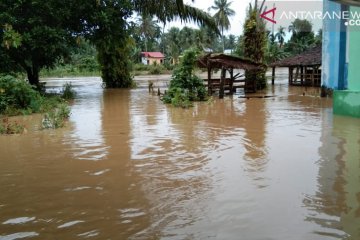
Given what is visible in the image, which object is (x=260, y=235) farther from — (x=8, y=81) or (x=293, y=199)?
(x=8, y=81)

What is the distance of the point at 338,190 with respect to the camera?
5.85 meters

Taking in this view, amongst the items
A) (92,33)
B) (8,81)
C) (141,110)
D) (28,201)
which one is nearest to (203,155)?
(28,201)

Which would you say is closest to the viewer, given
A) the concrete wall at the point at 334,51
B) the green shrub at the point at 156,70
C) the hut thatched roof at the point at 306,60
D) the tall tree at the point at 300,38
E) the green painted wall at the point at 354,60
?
the green painted wall at the point at 354,60

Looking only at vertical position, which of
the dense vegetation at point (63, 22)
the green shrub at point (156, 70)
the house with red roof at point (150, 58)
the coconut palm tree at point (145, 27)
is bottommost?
the green shrub at point (156, 70)

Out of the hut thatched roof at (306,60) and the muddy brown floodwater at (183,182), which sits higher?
the hut thatched roof at (306,60)

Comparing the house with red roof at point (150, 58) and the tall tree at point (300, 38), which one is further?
the house with red roof at point (150, 58)

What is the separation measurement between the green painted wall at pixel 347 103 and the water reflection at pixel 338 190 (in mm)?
3255

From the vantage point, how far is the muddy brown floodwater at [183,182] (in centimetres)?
462

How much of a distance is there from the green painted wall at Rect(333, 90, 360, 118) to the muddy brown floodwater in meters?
1.29

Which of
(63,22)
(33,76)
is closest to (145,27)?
(33,76)

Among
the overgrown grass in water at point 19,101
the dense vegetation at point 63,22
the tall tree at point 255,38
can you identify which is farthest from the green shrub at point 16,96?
the tall tree at point 255,38

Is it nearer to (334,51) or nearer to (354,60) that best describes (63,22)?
(334,51)

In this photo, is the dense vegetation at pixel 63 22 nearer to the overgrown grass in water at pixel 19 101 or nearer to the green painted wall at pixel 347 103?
the overgrown grass in water at pixel 19 101

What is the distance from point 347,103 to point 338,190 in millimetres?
8545
